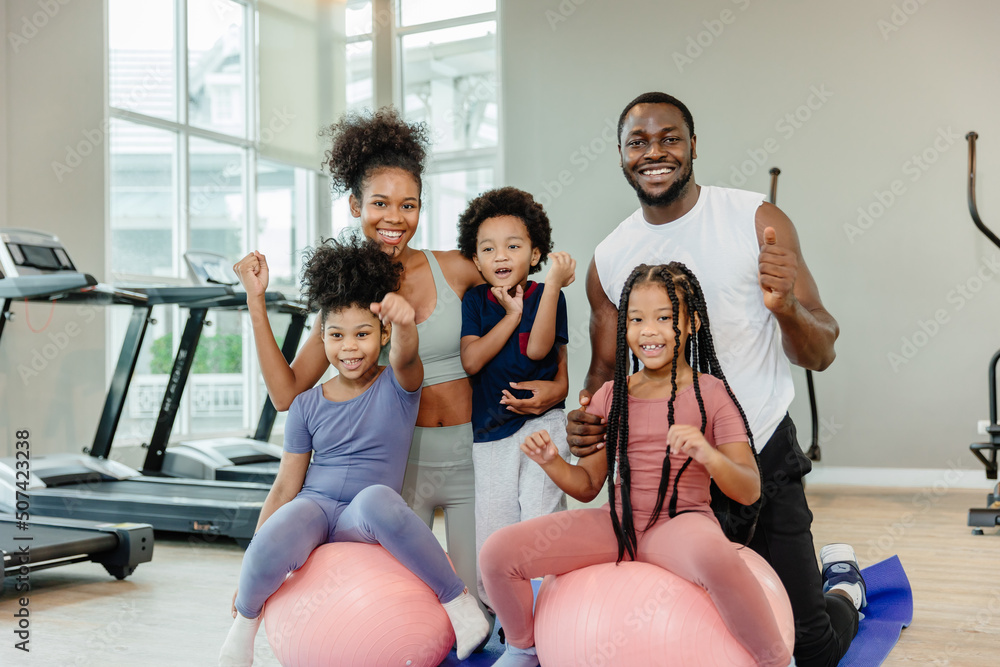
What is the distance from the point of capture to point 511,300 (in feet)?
6.97

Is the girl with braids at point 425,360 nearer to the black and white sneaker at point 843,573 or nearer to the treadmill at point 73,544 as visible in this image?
the black and white sneaker at point 843,573

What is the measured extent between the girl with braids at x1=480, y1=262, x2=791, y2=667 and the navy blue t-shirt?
0.87 feet

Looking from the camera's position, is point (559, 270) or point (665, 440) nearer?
point (665, 440)

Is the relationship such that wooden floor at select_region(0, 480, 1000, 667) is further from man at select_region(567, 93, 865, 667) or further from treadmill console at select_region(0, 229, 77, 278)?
treadmill console at select_region(0, 229, 77, 278)

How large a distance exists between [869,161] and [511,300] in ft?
15.7

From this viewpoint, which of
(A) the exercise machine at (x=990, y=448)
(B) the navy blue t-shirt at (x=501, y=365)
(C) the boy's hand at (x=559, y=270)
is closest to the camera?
(C) the boy's hand at (x=559, y=270)

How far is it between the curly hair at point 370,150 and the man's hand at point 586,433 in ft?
2.75

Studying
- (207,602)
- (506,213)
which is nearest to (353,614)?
(506,213)

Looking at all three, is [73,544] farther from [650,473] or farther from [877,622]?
[877,622]

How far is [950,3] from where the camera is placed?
5738 mm

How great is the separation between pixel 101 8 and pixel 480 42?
10.5 ft

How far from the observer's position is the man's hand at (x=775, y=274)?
1791mm

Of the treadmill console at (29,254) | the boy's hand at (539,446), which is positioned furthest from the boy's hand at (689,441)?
the treadmill console at (29,254)

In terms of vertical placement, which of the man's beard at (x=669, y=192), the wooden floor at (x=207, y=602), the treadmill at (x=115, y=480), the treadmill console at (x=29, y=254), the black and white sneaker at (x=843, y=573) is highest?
the treadmill console at (x=29, y=254)
